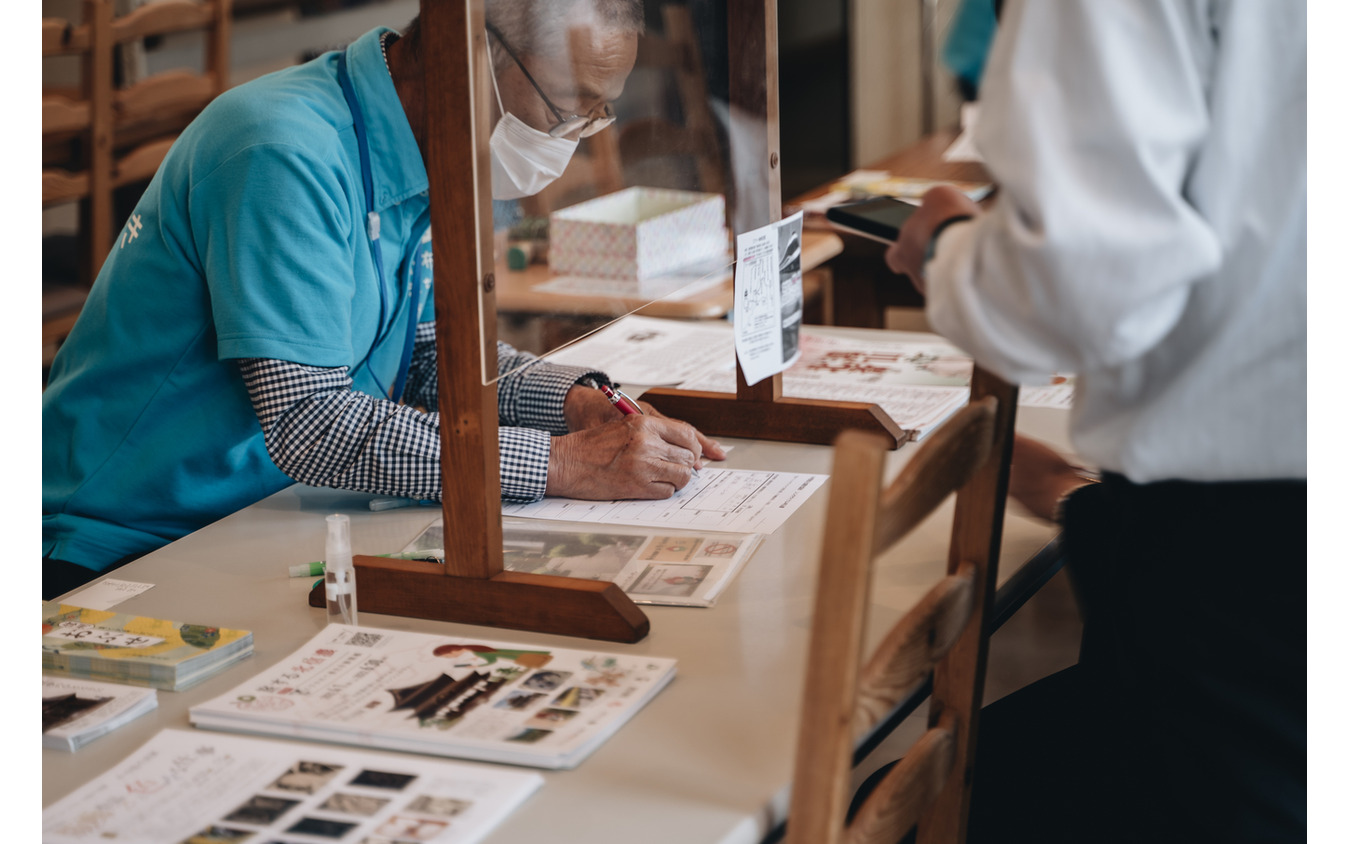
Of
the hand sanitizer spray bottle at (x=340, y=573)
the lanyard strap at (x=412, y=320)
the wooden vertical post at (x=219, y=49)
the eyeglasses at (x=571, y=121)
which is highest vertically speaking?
the wooden vertical post at (x=219, y=49)

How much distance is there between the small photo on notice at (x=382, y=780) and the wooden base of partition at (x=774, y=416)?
85 cm

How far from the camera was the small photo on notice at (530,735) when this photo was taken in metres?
0.89

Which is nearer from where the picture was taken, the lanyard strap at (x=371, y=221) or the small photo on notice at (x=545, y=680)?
the small photo on notice at (x=545, y=680)

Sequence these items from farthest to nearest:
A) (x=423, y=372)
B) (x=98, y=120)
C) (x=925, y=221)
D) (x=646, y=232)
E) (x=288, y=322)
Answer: (x=98, y=120), (x=646, y=232), (x=423, y=372), (x=288, y=322), (x=925, y=221)

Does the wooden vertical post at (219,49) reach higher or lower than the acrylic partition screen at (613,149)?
higher

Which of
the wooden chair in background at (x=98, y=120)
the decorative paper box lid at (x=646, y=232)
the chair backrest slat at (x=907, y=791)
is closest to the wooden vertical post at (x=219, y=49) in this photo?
the wooden chair in background at (x=98, y=120)

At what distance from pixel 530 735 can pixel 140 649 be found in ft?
1.25

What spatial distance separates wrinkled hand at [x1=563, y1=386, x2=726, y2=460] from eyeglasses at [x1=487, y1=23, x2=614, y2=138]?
371 mm

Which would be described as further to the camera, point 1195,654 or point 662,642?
point 662,642

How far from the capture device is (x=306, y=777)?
0.86 meters

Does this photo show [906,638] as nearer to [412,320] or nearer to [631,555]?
[631,555]

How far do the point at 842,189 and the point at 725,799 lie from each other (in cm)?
272

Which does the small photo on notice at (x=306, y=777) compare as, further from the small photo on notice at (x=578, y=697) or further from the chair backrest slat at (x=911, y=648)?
the chair backrest slat at (x=911, y=648)

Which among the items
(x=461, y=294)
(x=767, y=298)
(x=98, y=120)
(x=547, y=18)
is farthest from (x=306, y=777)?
(x=98, y=120)
